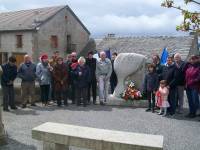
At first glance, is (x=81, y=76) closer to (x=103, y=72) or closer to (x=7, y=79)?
(x=103, y=72)

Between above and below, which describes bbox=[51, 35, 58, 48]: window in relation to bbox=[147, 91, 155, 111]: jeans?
above

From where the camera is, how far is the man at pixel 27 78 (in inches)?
478

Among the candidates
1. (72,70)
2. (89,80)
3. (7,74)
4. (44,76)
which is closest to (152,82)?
(89,80)

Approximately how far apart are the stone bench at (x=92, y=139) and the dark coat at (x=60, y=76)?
5520 mm

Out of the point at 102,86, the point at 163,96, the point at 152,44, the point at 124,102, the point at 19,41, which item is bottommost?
the point at 124,102

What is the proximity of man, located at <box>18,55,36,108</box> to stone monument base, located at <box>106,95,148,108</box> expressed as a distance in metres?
2.74

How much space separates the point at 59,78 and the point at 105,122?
3.01 metres

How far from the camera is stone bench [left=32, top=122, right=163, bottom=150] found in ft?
19.0

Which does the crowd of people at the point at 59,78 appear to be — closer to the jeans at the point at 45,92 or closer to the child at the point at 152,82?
the jeans at the point at 45,92

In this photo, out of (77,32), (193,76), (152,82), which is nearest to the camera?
(193,76)

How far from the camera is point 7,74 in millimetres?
11617

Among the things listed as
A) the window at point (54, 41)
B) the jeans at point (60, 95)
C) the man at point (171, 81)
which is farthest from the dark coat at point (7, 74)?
the window at point (54, 41)

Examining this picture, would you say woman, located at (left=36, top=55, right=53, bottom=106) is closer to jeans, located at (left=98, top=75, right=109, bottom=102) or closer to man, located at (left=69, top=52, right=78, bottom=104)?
man, located at (left=69, top=52, right=78, bottom=104)

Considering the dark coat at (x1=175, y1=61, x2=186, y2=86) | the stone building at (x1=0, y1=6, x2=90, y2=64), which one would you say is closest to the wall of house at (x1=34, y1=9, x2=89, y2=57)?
the stone building at (x1=0, y1=6, x2=90, y2=64)
